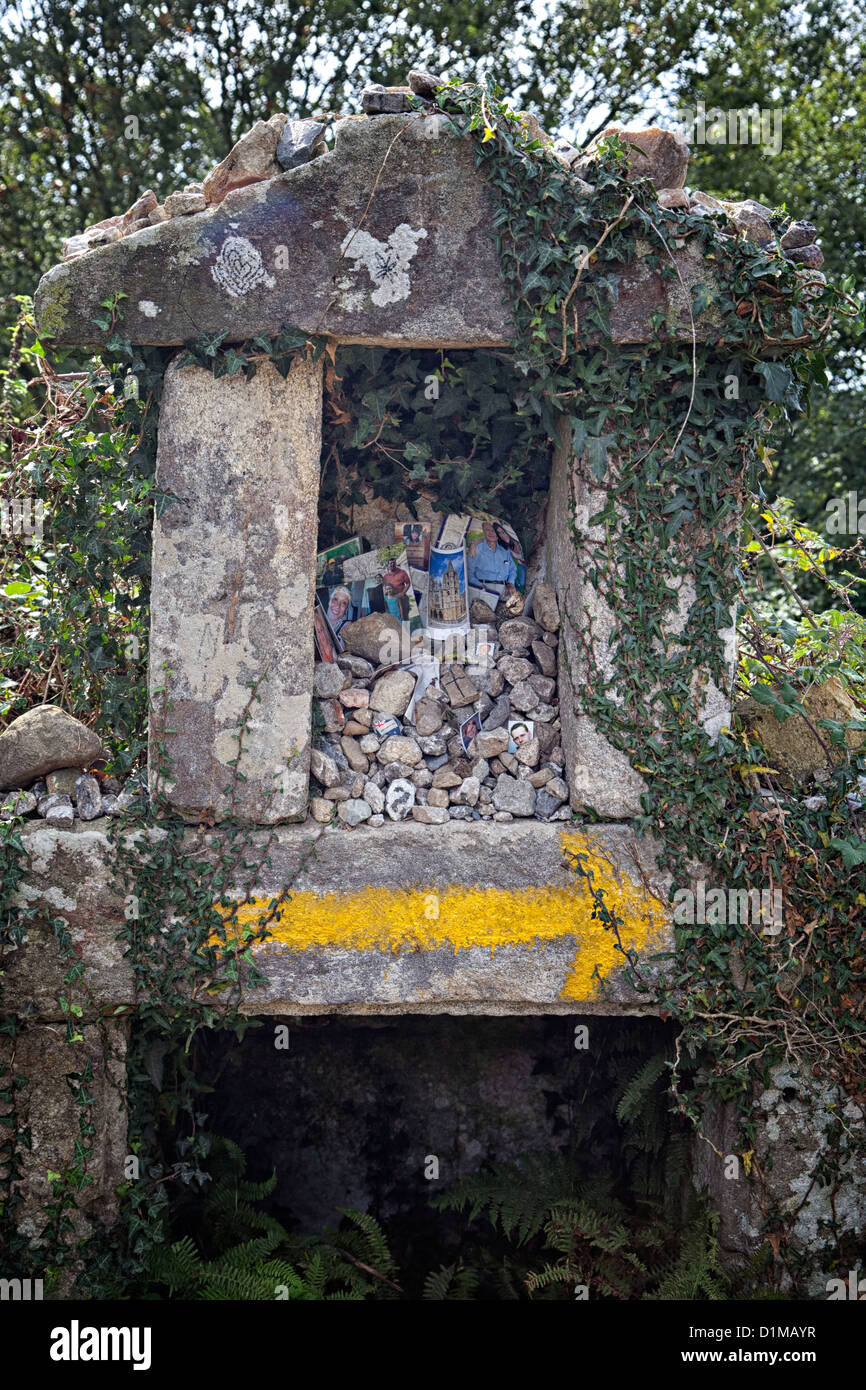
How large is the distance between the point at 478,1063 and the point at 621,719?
1716 millimetres

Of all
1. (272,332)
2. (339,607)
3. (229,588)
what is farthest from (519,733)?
(272,332)

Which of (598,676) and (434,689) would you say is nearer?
(598,676)

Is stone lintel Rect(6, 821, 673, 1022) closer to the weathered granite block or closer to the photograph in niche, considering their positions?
the weathered granite block

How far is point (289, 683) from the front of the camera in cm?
311

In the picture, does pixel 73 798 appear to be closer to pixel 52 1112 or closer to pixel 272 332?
pixel 52 1112

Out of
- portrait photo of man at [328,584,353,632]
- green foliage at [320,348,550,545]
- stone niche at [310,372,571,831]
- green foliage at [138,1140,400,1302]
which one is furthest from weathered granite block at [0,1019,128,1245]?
green foliage at [320,348,550,545]

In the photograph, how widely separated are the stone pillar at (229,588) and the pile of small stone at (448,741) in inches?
11.5

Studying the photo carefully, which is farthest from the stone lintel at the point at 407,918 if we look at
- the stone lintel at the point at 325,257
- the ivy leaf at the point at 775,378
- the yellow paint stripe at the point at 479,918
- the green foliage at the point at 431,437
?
the stone lintel at the point at 325,257

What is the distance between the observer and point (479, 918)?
3.10 metres

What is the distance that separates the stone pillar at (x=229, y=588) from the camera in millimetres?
3057

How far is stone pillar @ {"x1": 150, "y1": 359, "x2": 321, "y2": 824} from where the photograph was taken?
306 cm

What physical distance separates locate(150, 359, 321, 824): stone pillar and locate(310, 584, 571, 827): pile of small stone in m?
0.29

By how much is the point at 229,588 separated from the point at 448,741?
0.89 metres
